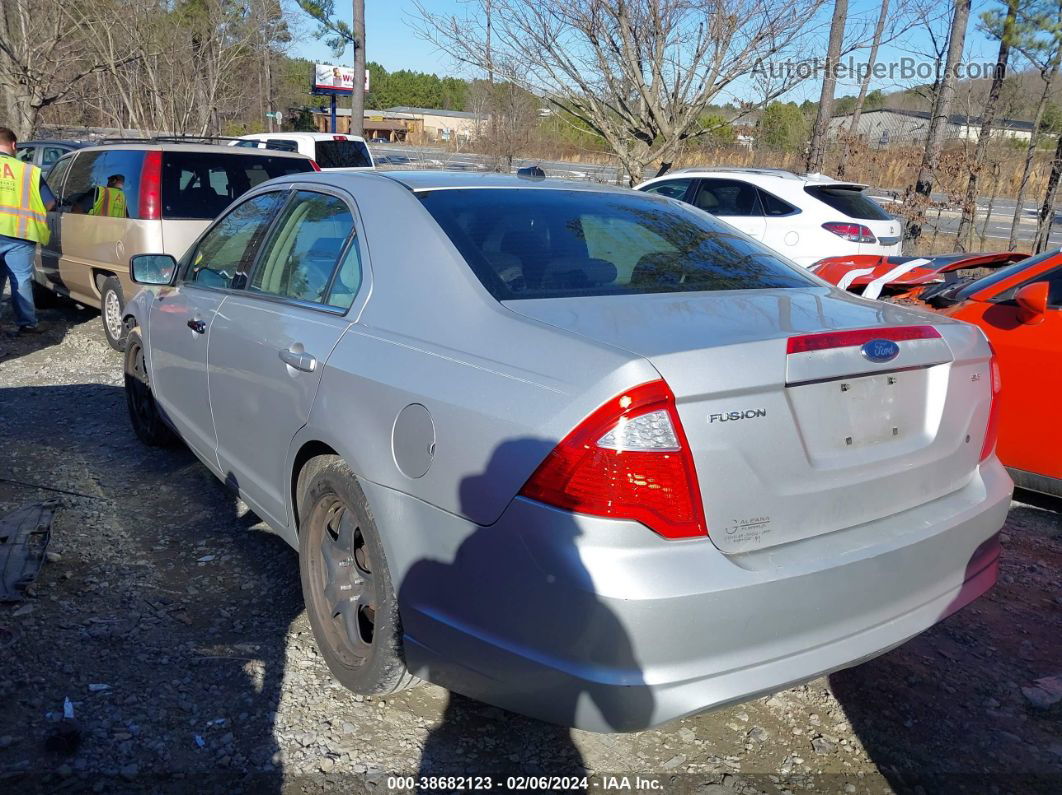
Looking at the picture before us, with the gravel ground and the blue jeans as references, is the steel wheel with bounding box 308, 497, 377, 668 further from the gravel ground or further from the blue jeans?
the blue jeans

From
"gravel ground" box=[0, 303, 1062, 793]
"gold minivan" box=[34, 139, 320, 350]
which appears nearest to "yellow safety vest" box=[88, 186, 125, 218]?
"gold minivan" box=[34, 139, 320, 350]

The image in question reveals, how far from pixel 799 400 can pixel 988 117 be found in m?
14.2

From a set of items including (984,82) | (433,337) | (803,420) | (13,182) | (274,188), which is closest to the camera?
(803,420)

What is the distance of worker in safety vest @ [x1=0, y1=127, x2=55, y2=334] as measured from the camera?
7957 millimetres

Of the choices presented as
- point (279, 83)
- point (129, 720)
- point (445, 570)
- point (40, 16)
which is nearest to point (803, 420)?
point (445, 570)

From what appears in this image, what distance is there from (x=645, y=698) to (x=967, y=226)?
573 inches

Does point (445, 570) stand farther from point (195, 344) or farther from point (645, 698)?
point (195, 344)

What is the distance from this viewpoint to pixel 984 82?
15.5 meters

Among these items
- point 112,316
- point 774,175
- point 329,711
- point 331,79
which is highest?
point 331,79

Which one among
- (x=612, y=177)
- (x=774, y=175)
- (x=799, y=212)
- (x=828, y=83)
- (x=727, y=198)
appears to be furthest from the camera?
(x=612, y=177)

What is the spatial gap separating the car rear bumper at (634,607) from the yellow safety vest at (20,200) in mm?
7086

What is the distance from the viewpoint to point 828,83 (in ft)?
50.0

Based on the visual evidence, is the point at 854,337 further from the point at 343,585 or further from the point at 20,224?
the point at 20,224

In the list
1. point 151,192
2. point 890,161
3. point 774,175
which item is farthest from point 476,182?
point 890,161
